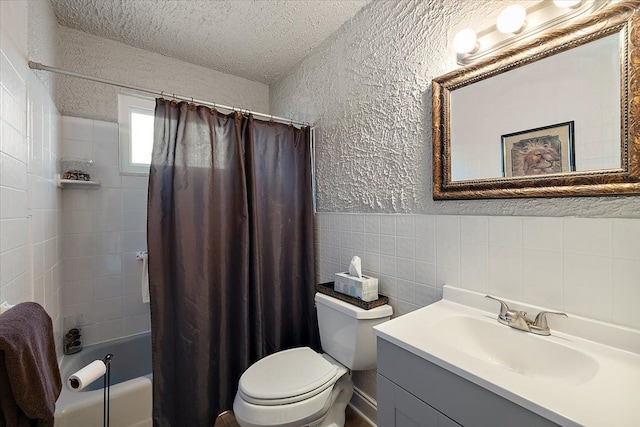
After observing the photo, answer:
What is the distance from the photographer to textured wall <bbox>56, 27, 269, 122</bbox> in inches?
69.0

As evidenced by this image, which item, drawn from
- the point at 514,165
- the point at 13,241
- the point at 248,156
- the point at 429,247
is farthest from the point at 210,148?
the point at 514,165

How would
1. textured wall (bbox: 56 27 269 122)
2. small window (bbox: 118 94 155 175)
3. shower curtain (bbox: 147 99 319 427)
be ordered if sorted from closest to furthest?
shower curtain (bbox: 147 99 319 427) < textured wall (bbox: 56 27 269 122) < small window (bbox: 118 94 155 175)

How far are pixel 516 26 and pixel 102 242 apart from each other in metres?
2.53

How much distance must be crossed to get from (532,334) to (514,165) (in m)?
0.59

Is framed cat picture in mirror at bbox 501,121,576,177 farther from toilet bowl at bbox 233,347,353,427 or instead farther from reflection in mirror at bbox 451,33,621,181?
toilet bowl at bbox 233,347,353,427

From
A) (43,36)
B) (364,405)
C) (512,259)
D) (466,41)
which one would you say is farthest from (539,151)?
(43,36)

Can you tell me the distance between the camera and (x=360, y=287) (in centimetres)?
139

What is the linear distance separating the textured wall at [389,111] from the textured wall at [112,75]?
918mm

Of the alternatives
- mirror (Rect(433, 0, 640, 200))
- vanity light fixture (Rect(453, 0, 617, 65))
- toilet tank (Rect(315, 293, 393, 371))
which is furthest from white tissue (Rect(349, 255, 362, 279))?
vanity light fixture (Rect(453, 0, 617, 65))

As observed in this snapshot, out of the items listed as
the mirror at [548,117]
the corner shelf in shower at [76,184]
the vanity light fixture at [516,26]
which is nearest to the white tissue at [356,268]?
the mirror at [548,117]

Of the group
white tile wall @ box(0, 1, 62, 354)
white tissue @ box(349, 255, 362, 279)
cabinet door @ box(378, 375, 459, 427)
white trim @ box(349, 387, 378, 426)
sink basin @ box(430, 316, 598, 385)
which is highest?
white tile wall @ box(0, 1, 62, 354)

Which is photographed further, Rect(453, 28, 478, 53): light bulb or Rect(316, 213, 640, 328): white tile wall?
Rect(453, 28, 478, 53): light bulb

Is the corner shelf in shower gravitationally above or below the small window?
below

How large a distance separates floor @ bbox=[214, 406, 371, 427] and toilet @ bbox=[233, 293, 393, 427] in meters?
0.19
